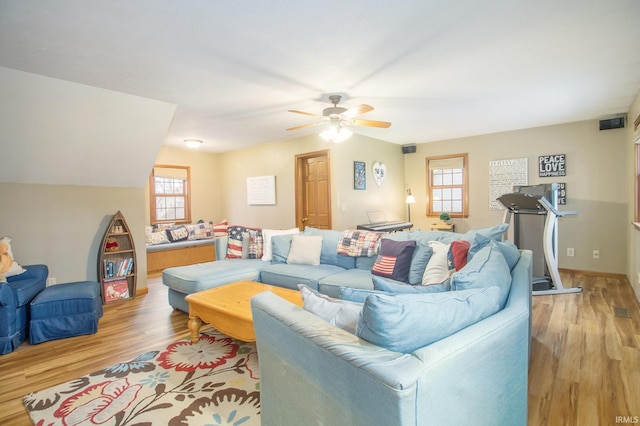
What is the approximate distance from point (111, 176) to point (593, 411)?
5068mm

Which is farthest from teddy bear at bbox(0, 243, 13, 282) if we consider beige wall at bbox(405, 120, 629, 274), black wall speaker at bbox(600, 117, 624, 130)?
black wall speaker at bbox(600, 117, 624, 130)

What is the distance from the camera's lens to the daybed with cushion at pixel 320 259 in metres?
2.93

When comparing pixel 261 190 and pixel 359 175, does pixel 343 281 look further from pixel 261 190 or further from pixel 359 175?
pixel 261 190

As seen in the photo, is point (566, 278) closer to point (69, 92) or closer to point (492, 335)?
point (492, 335)

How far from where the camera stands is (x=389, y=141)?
635 cm

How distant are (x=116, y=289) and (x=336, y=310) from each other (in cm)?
389

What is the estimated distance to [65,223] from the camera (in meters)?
3.89

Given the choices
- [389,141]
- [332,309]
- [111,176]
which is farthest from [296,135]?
[332,309]

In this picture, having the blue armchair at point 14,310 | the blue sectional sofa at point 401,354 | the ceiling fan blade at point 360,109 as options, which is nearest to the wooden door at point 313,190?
the ceiling fan blade at point 360,109

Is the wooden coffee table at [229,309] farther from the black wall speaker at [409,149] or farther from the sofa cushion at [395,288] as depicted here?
the black wall speaker at [409,149]

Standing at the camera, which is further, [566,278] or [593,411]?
[566,278]

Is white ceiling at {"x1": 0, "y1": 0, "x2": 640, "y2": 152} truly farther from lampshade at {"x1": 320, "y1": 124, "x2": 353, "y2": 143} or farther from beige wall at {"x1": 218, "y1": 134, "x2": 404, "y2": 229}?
beige wall at {"x1": 218, "y1": 134, "x2": 404, "y2": 229}

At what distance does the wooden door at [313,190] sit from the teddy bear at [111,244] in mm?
2759

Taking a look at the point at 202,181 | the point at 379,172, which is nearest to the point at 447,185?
the point at 379,172
